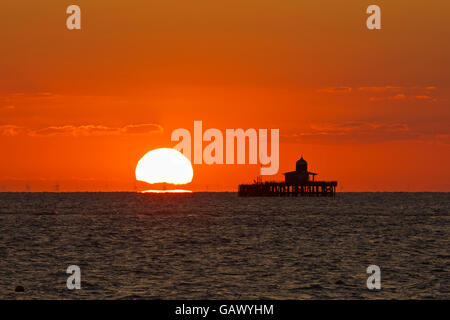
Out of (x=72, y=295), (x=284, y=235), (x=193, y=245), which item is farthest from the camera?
(x=284, y=235)

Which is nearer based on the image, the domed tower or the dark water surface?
the dark water surface

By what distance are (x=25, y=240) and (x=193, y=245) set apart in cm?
1746

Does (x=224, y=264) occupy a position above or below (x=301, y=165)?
below

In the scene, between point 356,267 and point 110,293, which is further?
point 356,267

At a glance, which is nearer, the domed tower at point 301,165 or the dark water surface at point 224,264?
the dark water surface at point 224,264

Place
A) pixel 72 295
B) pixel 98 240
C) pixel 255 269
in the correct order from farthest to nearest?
pixel 98 240, pixel 255 269, pixel 72 295

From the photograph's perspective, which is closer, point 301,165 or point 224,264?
point 224,264

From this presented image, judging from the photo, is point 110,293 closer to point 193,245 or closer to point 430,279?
point 430,279

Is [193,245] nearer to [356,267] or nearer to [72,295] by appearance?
[356,267]

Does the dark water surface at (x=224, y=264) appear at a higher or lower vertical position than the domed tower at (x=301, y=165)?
lower

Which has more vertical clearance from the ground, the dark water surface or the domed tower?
the domed tower
